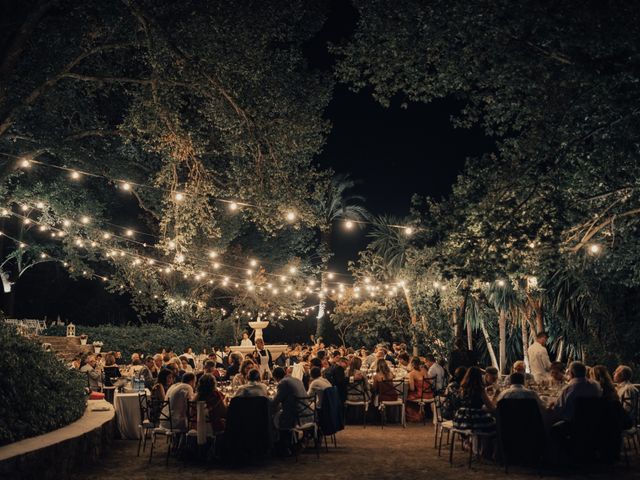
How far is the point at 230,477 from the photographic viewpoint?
A: 746 cm

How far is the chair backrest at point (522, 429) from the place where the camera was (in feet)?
25.0

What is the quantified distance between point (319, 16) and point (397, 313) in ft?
33.2

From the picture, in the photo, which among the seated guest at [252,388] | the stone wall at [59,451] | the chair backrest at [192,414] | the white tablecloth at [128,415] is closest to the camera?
the stone wall at [59,451]

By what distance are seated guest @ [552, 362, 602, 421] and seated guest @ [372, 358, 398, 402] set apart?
4030mm

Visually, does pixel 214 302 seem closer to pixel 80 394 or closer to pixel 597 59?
pixel 80 394

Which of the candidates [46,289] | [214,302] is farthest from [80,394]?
[46,289]

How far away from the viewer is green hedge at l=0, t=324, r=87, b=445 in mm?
7211

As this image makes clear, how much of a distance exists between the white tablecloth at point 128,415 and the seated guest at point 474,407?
501cm

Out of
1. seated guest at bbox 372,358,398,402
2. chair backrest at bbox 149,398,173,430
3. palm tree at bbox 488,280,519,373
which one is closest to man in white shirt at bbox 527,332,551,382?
seated guest at bbox 372,358,398,402

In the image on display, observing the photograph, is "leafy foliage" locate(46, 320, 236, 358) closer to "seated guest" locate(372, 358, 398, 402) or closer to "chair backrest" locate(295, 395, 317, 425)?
"seated guest" locate(372, 358, 398, 402)

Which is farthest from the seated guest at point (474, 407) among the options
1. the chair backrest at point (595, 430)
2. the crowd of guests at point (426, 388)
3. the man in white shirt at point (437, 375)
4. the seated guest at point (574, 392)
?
the man in white shirt at point (437, 375)

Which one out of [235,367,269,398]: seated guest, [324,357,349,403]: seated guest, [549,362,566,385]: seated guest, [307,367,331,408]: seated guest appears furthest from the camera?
[324,357,349,403]: seated guest

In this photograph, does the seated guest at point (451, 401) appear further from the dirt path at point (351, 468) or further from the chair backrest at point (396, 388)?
the chair backrest at point (396, 388)

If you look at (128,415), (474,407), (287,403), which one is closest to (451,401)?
(474,407)
